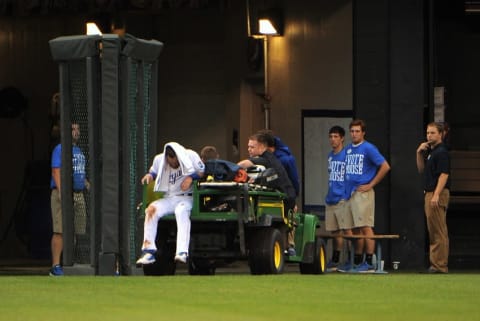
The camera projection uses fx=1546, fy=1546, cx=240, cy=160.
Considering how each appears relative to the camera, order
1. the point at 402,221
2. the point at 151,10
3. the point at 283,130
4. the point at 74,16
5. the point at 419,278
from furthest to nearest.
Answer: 1. the point at 74,16
2. the point at 151,10
3. the point at 283,130
4. the point at 402,221
5. the point at 419,278

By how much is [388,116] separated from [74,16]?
912 cm

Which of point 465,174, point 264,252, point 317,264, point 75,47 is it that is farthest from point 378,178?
point 75,47

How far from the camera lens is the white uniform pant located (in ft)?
57.0

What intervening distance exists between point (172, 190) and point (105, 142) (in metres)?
0.97

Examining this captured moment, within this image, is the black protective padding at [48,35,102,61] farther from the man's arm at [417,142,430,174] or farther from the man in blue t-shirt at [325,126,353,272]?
the man's arm at [417,142,430,174]

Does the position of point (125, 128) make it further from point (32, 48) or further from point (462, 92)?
point (32, 48)

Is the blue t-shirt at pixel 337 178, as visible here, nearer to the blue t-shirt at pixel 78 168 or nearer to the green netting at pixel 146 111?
the green netting at pixel 146 111

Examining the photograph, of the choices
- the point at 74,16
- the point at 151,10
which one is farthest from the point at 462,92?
the point at 74,16

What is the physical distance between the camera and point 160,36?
29.4m

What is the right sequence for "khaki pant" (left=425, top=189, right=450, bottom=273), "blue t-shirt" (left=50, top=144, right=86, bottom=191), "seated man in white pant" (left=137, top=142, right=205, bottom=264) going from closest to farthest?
1. "seated man in white pant" (left=137, top=142, right=205, bottom=264)
2. "blue t-shirt" (left=50, top=144, right=86, bottom=191)
3. "khaki pant" (left=425, top=189, right=450, bottom=273)

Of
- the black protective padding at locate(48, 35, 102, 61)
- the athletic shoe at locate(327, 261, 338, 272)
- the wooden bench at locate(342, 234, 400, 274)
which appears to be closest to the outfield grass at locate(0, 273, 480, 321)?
the black protective padding at locate(48, 35, 102, 61)

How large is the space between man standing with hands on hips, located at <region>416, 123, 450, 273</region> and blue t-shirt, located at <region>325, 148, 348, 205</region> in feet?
3.80

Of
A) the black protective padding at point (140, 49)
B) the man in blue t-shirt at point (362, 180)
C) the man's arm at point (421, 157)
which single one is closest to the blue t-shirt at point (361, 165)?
the man in blue t-shirt at point (362, 180)

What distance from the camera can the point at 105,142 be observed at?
57.5 ft
